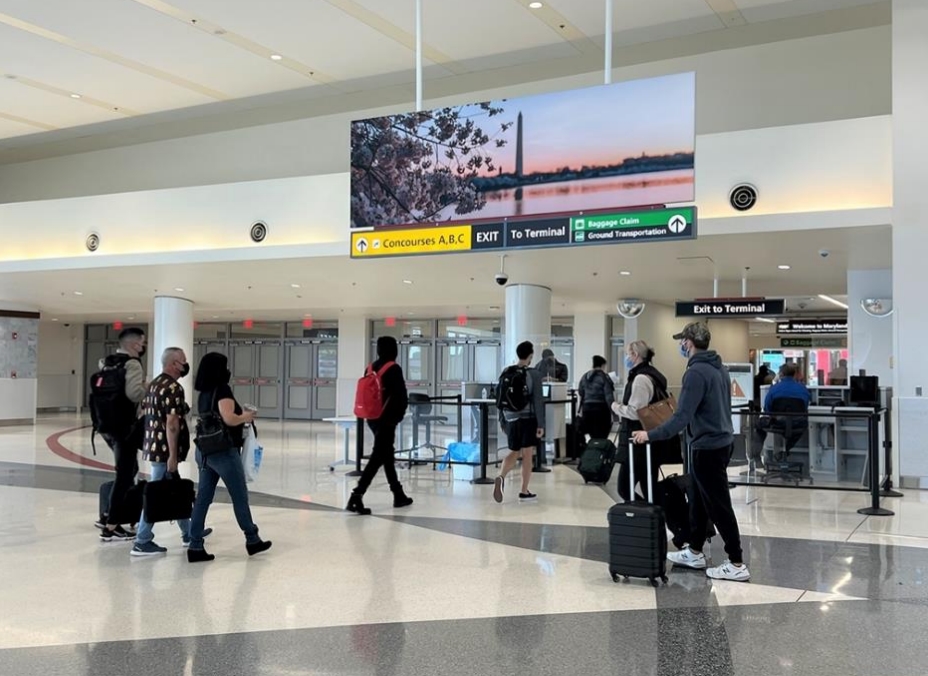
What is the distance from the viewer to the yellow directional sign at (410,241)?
8.24 meters

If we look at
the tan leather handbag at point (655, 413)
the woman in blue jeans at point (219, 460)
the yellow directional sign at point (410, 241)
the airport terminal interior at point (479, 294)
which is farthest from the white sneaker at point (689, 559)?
the yellow directional sign at point (410, 241)

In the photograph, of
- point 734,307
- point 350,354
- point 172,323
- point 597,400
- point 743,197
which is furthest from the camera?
point 350,354

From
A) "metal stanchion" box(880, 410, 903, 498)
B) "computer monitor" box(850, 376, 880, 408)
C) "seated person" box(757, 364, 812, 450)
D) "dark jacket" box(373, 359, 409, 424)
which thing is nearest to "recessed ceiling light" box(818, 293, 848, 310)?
"computer monitor" box(850, 376, 880, 408)

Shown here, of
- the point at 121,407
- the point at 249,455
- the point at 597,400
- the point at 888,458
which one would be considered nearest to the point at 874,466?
the point at 888,458

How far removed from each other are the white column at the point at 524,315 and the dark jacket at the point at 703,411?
373 inches

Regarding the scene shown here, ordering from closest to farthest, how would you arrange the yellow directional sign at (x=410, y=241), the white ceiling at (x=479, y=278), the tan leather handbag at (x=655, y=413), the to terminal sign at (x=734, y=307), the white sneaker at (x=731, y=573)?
the white sneaker at (x=731, y=573) < the tan leather handbag at (x=655, y=413) < the yellow directional sign at (x=410, y=241) < the white ceiling at (x=479, y=278) < the to terminal sign at (x=734, y=307)

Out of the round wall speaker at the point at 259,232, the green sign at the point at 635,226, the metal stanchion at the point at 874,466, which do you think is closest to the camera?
the green sign at the point at 635,226

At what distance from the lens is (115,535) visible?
6.75 metres

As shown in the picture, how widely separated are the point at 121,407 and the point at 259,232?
6.97m

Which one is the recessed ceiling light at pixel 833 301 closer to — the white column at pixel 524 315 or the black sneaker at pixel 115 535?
the white column at pixel 524 315

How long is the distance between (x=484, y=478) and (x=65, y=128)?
11738 mm

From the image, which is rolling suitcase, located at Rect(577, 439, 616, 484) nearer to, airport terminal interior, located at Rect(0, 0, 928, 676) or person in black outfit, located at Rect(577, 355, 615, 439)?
airport terminal interior, located at Rect(0, 0, 928, 676)

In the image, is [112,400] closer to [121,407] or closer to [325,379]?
[121,407]

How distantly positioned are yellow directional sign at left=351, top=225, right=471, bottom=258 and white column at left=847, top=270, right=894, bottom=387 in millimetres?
7659
